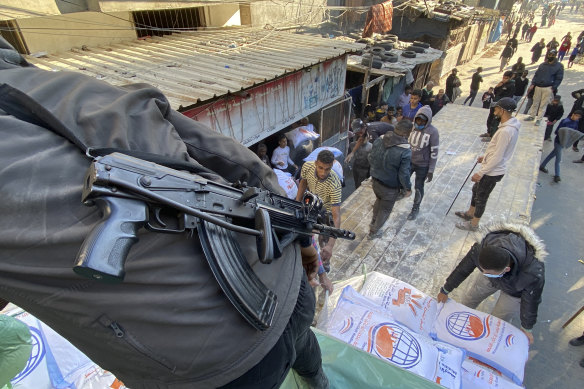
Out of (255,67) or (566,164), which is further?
(566,164)

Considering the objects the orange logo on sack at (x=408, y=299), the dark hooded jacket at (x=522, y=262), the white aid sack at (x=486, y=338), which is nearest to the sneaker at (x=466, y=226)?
the dark hooded jacket at (x=522, y=262)

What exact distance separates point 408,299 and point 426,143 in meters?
2.61

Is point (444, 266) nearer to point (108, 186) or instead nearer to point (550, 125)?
point (108, 186)

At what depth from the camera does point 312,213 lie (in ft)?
6.14

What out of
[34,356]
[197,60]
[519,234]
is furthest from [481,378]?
[197,60]

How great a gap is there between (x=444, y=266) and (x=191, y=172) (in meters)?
4.00

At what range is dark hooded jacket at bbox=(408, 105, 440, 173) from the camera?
4.63 metres

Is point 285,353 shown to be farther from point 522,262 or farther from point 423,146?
point 423,146

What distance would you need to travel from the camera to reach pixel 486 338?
2.76m

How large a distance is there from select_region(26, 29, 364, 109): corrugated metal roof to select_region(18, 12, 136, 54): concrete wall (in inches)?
7.0

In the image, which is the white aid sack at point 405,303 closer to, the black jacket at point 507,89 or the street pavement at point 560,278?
the street pavement at point 560,278

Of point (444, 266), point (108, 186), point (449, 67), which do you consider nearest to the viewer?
point (108, 186)

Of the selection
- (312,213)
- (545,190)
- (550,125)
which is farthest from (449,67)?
(312,213)

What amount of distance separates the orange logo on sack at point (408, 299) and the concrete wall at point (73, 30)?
6585 mm
